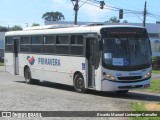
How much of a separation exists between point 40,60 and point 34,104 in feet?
31.5

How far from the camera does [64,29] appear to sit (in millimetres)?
23000

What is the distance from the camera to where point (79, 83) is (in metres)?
21.3

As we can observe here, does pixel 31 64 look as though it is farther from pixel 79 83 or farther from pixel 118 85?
pixel 118 85

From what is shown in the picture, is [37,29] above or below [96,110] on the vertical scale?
above

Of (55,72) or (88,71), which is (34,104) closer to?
(88,71)

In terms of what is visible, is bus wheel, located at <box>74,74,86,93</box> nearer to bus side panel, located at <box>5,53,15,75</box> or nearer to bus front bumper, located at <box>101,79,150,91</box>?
bus front bumper, located at <box>101,79,150,91</box>

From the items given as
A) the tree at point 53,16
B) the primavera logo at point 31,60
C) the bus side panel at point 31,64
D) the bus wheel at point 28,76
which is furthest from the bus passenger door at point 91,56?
the tree at point 53,16

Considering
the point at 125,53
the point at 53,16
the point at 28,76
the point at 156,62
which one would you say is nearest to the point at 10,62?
the point at 28,76

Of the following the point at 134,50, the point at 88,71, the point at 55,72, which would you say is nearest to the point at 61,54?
the point at 55,72

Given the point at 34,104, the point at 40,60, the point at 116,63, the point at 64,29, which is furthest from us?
the point at 40,60

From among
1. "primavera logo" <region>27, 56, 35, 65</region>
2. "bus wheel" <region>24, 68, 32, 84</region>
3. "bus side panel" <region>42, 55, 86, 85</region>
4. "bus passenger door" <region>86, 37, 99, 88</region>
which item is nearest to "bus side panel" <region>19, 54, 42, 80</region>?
"primavera logo" <region>27, 56, 35, 65</region>

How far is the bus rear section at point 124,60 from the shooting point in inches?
771

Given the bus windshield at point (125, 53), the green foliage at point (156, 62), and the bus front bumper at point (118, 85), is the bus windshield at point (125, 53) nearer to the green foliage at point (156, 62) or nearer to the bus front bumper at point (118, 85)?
the bus front bumper at point (118, 85)

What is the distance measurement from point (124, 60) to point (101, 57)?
94 cm
